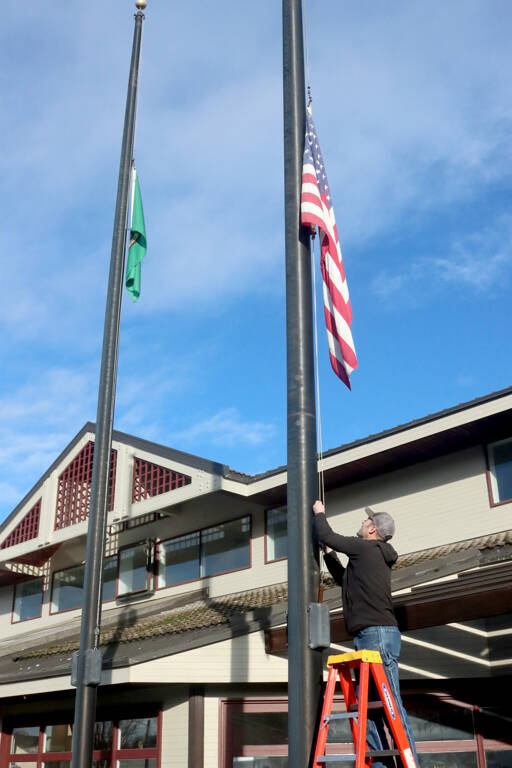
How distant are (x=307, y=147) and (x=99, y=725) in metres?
10.4

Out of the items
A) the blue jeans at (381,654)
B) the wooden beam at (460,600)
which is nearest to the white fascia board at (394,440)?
the wooden beam at (460,600)

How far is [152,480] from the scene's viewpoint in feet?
60.4

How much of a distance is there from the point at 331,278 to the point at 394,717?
146 inches

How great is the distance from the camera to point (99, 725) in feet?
46.0

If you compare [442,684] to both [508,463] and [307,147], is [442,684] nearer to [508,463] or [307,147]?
[508,463]

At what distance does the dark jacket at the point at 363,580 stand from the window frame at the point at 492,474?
25.7 ft

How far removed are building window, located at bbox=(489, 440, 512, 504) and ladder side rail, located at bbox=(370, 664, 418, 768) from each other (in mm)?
8548

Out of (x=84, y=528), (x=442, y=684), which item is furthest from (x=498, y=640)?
(x=84, y=528)

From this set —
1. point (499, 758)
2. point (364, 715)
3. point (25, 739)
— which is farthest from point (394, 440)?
point (364, 715)

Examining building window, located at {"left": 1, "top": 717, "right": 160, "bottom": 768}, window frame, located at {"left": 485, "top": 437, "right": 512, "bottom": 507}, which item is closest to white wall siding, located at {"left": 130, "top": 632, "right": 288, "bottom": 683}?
building window, located at {"left": 1, "top": 717, "right": 160, "bottom": 768}

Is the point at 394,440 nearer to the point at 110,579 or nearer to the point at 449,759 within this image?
the point at 449,759

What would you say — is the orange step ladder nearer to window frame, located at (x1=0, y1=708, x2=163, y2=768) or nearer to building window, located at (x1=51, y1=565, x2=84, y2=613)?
window frame, located at (x1=0, y1=708, x2=163, y2=768)

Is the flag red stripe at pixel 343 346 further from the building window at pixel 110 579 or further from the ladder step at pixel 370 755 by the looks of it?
the building window at pixel 110 579

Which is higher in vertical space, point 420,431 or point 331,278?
point 420,431
